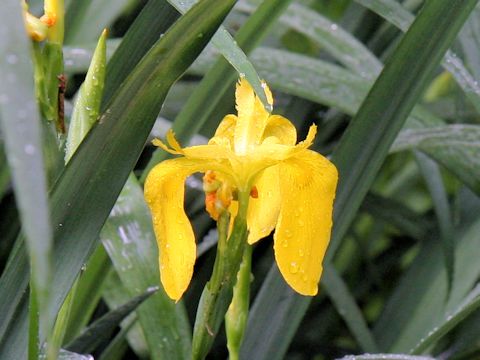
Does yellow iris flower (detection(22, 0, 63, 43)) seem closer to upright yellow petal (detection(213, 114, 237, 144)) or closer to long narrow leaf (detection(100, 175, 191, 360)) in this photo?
upright yellow petal (detection(213, 114, 237, 144))

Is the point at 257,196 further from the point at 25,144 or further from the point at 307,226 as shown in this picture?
the point at 25,144

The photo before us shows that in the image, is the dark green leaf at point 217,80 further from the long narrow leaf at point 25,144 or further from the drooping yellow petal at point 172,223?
the long narrow leaf at point 25,144

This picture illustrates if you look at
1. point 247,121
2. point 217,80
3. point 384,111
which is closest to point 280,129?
point 247,121

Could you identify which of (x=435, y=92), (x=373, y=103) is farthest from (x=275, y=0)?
(x=435, y=92)

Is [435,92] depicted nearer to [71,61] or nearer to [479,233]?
[479,233]

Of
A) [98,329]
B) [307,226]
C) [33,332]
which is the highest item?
[307,226]
